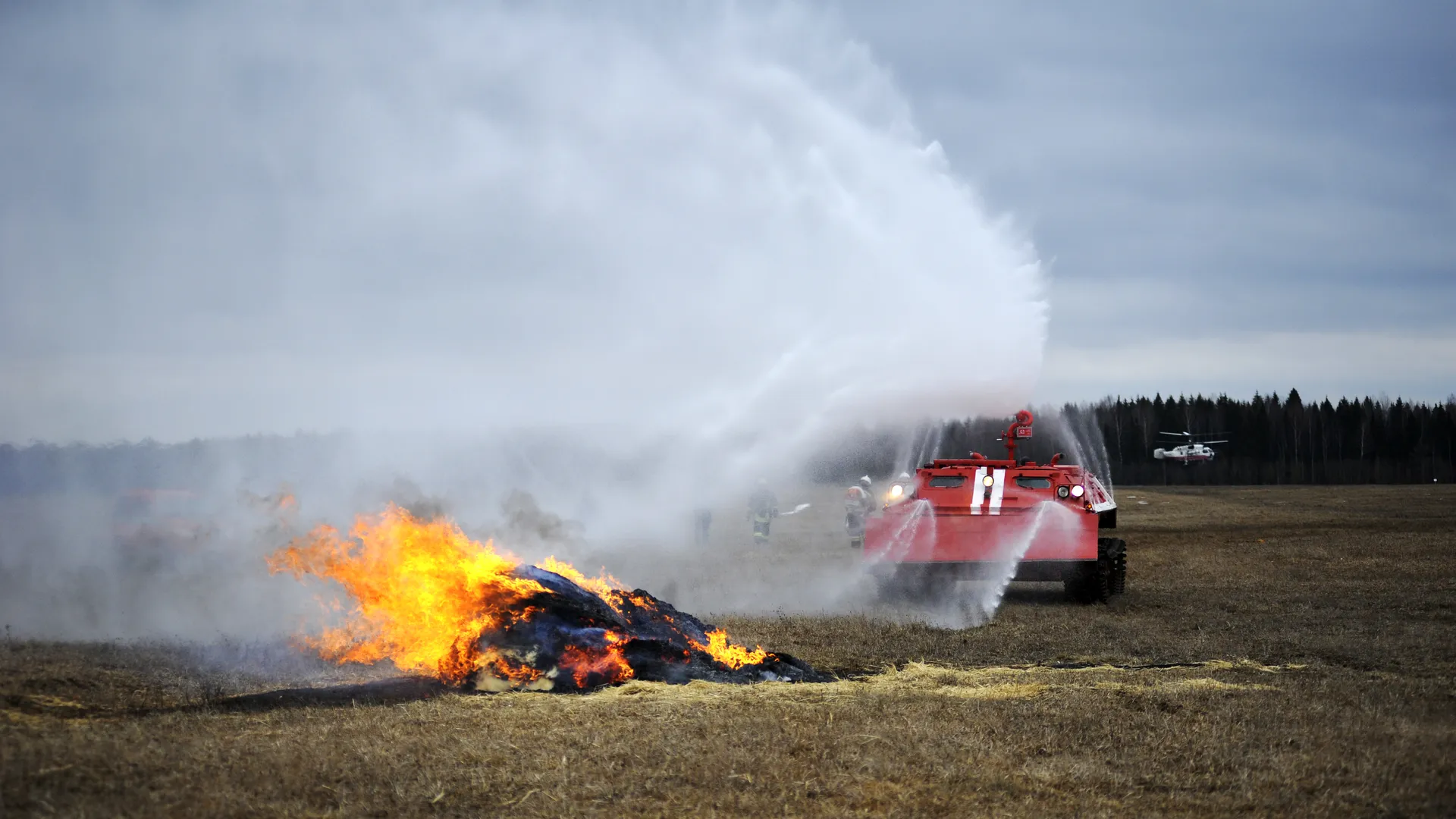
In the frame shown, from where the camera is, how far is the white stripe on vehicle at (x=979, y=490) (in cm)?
1925

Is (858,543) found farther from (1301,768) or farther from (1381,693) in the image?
(1301,768)

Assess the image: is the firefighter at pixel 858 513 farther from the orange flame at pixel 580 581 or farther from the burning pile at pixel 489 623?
the burning pile at pixel 489 623

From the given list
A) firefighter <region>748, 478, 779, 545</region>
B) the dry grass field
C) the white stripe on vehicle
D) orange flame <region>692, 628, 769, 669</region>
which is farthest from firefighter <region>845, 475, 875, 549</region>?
orange flame <region>692, 628, 769, 669</region>

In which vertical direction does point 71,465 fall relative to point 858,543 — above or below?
above

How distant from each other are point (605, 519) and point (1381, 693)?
23874 millimetres

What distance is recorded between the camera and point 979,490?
1948 centimetres

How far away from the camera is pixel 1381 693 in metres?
10.3

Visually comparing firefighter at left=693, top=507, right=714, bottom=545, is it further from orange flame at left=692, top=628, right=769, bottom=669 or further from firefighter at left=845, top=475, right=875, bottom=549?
orange flame at left=692, top=628, right=769, bottom=669

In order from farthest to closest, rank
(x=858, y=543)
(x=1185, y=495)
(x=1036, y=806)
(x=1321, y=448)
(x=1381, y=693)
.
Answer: (x=1321, y=448) < (x=1185, y=495) < (x=858, y=543) < (x=1381, y=693) < (x=1036, y=806)

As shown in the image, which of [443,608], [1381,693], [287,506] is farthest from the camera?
[287,506]

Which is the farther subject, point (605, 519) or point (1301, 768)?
point (605, 519)

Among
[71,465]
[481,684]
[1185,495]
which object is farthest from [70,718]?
[1185,495]

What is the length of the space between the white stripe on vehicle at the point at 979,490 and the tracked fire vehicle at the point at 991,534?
0.04 feet

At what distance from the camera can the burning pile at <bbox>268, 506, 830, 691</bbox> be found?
10977 millimetres
